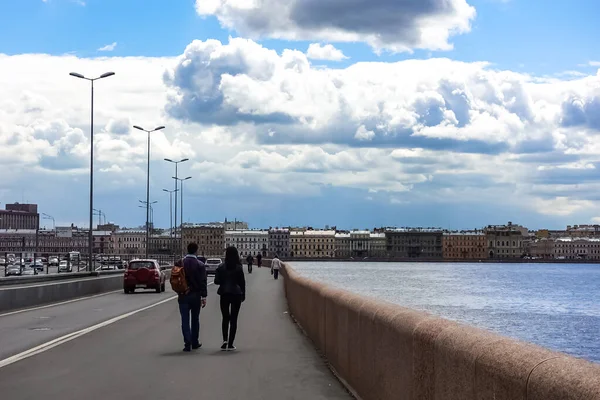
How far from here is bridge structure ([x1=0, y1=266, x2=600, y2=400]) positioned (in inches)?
196

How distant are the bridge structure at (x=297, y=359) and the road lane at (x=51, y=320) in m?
0.05

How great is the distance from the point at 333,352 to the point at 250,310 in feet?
52.3

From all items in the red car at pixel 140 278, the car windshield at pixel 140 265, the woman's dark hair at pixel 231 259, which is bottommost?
the red car at pixel 140 278

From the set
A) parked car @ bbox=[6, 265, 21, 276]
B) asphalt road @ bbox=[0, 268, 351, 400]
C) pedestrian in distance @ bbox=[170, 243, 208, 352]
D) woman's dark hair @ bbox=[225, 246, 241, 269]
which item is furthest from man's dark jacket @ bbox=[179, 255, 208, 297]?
parked car @ bbox=[6, 265, 21, 276]

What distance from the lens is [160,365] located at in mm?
13969

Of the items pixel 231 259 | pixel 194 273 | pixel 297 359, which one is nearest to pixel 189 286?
pixel 194 273

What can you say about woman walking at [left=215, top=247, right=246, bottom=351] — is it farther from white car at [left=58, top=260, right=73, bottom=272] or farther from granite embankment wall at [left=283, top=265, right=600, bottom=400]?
white car at [left=58, top=260, right=73, bottom=272]

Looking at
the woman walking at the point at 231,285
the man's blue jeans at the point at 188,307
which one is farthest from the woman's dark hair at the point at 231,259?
the man's blue jeans at the point at 188,307

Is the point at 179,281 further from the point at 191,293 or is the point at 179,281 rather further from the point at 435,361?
the point at 435,361

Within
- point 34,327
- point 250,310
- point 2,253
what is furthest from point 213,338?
point 2,253

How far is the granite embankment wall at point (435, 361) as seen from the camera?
421 centimetres

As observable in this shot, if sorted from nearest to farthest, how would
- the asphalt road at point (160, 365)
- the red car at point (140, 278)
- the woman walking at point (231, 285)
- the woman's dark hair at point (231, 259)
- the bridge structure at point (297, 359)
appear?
the bridge structure at point (297, 359), the asphalt road at point (160, 365), the woman walking at point (231, 285), the woman's dark hair at point (231, 259), the red car at point (140, 278)

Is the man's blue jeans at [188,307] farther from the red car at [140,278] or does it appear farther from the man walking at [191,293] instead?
the red car at [140,278]

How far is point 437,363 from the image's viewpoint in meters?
6.49
